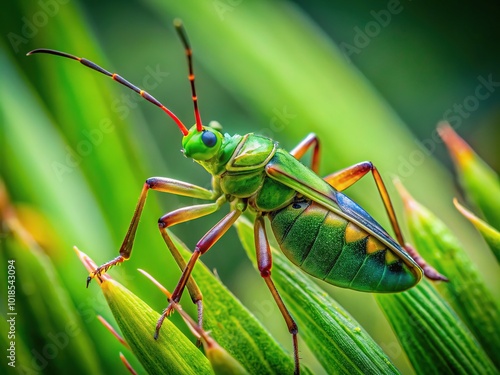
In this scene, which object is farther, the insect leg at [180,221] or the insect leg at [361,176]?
Result: the insect leg at [361,176]

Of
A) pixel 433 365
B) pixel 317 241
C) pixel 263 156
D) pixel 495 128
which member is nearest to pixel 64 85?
pixel 263 156

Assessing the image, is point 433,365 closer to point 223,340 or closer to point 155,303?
point 223,340

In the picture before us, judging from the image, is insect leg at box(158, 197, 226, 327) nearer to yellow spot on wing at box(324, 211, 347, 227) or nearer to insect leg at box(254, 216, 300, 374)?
insect leg at box(254, 216, 300, 374)

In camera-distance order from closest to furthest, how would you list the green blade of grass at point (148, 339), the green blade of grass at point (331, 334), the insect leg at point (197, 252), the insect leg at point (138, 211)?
the green blade of grass at point (148, 339) < the green blade of grass at point (331, 334) < the insect leg at point (197, 252) < the insect leg at point (138, 211)

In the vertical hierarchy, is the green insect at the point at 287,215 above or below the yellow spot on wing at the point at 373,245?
above

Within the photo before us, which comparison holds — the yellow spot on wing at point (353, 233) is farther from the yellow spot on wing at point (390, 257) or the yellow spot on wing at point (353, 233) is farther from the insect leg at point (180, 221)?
the insect leg at point (180, 221)

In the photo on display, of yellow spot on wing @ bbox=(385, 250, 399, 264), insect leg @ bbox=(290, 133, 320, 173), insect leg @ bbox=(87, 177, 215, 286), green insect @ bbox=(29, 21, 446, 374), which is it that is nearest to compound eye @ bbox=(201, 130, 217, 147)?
green insect @ bbox=(29, 21, 446, 374)

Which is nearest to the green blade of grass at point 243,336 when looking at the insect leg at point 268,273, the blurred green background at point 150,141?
the insect leg at point 268,273

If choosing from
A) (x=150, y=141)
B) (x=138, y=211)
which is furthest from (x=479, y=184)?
(x=150, y=141)

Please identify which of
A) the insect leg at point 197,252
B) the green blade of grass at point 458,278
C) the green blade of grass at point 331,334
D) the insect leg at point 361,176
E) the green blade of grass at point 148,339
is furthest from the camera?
the insect leg at point 361,176
